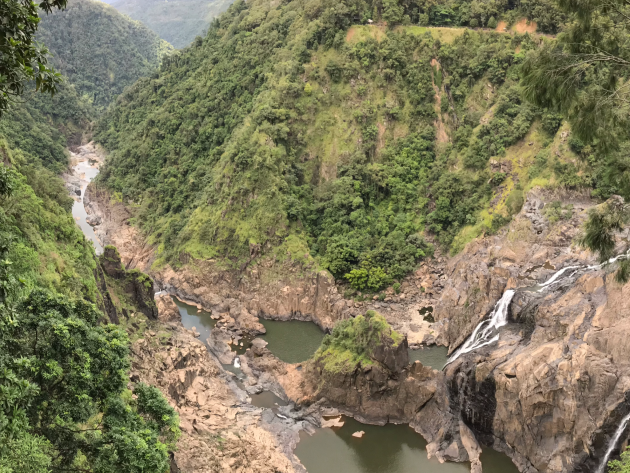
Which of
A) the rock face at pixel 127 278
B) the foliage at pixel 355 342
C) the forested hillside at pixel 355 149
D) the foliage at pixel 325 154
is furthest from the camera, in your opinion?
the foliage at pixel 325 154

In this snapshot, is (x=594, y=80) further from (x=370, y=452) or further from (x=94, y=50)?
(x=94, y=50)

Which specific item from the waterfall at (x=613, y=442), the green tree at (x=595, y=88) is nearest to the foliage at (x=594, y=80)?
the green tree at (x=595, y=88)

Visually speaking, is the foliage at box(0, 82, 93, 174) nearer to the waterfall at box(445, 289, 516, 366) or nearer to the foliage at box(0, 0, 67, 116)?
the waterfall at box(445, 289, 516, 366)

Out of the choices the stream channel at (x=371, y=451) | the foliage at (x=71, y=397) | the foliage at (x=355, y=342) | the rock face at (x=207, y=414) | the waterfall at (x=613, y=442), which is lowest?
the rock face at (x=207, y=414)

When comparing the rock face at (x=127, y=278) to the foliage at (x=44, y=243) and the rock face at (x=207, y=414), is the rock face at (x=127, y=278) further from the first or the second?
the foliage at (x=44, y=243)

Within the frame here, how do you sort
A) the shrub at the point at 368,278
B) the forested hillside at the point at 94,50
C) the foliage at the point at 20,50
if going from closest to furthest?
the foliage at the point at 20,50, the shrub at the point at 368,278, the forested hillside at the point at 94,50

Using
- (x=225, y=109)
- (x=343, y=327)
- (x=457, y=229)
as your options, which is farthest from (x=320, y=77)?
(x=343, y=327)

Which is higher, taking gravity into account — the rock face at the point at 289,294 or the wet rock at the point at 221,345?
the rock face at the point at 289,294

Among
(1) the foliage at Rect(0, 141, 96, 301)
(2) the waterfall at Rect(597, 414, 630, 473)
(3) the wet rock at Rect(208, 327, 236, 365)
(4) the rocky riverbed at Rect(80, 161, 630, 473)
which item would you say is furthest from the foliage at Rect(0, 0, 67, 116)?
(3) the wet rock at Rect(208, 327, 236, 365)
